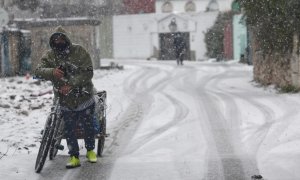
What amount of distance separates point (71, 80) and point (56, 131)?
706mm

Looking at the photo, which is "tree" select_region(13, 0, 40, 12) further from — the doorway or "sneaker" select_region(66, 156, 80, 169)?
"sneaker" select_region(66, 156, 80, 169)

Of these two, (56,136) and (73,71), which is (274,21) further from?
(56,136)

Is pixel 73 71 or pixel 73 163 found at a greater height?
pixel 73 71

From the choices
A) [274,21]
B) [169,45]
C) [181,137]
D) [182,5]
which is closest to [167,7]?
[182,5]

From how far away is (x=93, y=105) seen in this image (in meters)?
6.91

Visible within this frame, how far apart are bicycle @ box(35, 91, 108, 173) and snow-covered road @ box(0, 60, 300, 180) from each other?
189 mm

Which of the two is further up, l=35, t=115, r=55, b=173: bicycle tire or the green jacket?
the green jacket

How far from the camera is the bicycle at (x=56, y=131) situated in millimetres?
6516

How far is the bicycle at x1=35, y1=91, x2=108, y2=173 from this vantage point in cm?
652

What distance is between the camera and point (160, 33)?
4694 cm

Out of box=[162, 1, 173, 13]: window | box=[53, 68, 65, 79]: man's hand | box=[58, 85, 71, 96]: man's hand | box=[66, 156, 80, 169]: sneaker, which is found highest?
box=[162, 1, 173, 13]: window

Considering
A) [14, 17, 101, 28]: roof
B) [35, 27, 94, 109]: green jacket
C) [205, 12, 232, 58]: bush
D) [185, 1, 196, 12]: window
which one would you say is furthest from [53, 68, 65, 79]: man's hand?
[185, 1, 196, 12]: window

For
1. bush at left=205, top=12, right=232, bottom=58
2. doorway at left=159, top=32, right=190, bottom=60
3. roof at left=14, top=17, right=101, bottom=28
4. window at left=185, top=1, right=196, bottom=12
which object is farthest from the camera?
window at left=185, top=1, right=196, bottom=12

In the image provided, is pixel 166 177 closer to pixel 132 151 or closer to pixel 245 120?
pixel 132 151
